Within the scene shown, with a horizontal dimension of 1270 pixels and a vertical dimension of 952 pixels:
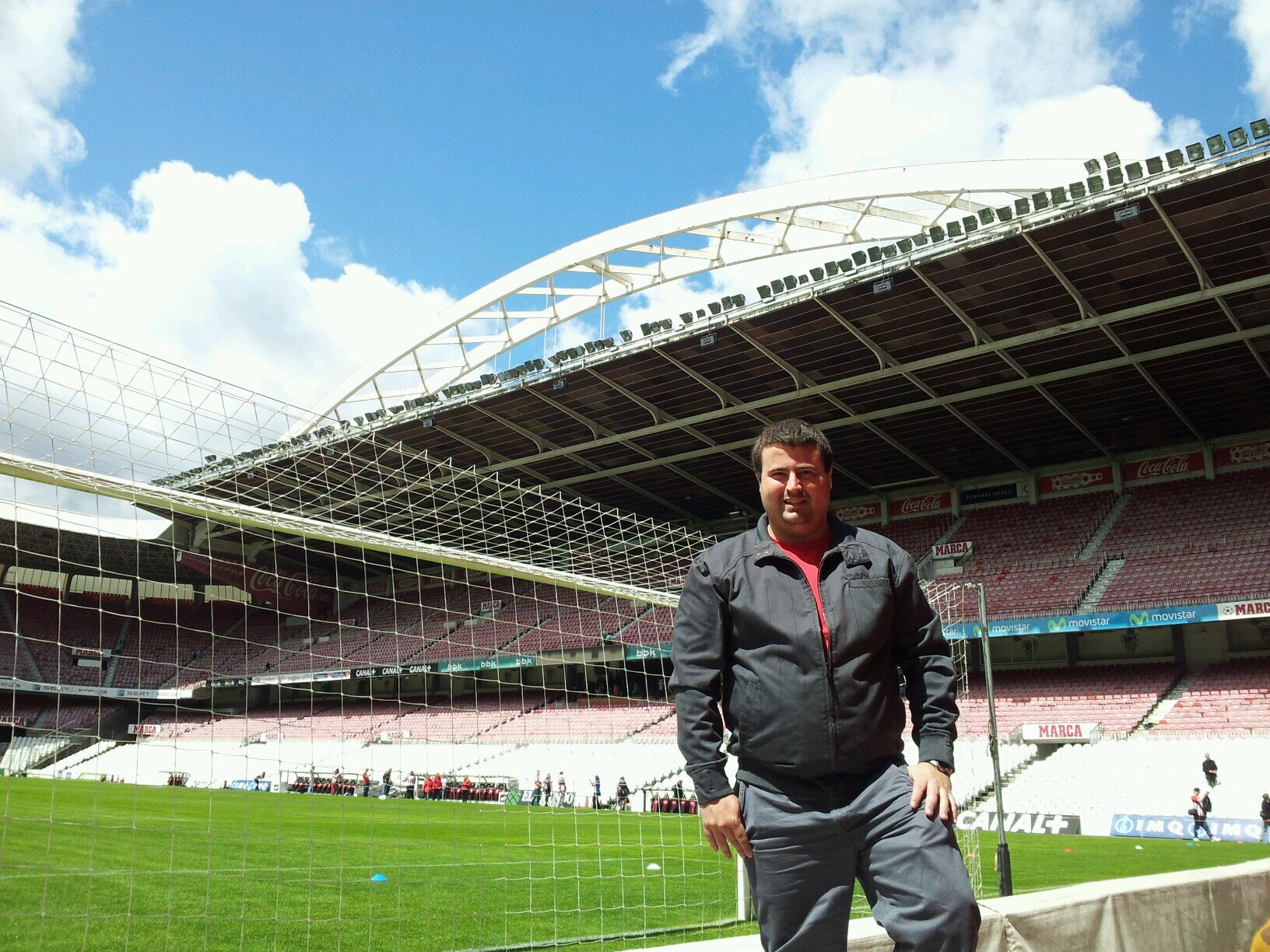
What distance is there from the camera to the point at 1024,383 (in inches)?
Answer: 1037

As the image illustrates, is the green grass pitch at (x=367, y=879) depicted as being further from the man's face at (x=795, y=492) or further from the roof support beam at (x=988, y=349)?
the roof support beam at (x=988, y=349)

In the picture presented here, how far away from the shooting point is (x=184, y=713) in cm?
4094

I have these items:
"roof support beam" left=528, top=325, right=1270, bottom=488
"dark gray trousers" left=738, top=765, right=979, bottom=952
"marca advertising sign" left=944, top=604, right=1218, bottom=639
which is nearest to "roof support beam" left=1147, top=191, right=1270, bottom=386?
"roof support beam" left=528, top=325, right=1270, bottom=488

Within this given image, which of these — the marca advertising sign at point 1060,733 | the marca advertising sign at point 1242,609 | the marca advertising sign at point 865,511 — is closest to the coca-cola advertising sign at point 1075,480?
the marca advertising sign at point 865,511

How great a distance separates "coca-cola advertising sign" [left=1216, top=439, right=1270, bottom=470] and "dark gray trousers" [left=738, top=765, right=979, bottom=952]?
32197 millimetres

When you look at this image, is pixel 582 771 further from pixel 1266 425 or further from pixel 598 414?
pixel 1266 425

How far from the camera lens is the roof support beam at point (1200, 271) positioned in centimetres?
1956

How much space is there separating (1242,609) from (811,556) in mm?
26015

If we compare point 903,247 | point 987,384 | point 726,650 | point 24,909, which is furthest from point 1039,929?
point 987,384

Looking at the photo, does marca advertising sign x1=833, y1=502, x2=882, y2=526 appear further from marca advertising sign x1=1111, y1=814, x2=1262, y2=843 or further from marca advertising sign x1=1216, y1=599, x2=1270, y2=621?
marca advertising sign x1=1111, y1=814, x2=1262, y2=843

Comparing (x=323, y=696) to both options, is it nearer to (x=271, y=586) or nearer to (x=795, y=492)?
(x=271, y=586)

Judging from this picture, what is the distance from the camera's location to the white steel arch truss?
2319 cm

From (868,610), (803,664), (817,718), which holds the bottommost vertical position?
(817,718)

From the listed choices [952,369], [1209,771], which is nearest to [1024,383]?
[952,369]
